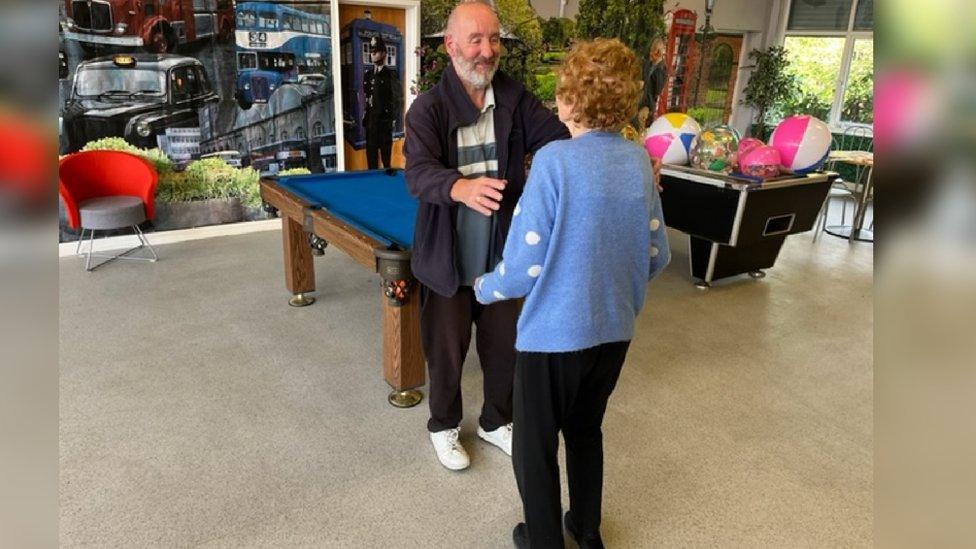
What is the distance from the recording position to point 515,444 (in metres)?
1.67

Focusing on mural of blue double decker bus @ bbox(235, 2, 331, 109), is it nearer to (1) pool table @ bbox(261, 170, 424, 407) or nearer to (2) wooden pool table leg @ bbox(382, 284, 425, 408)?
(1) pool table @ bbox(261, 170, 424, 407)

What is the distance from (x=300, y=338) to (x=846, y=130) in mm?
8170

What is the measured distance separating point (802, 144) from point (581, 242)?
333cm

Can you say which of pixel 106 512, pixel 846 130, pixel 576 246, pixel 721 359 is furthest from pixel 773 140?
pixel 846 130

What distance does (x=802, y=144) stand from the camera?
408 centimetres

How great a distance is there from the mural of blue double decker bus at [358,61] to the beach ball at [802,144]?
3385 mm

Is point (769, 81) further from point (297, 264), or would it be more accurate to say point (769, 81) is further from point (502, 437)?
point (502, 437)

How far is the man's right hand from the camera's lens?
1.66m

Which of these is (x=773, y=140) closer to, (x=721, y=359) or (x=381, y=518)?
(x=721, y=359)

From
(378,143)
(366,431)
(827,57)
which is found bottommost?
(366,431)

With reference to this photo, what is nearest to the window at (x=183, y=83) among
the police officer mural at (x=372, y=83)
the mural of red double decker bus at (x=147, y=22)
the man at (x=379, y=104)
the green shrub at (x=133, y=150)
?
the mural of red double decker bus at (x=147, y=22)

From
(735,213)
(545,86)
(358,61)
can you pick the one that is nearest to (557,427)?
(735,213)

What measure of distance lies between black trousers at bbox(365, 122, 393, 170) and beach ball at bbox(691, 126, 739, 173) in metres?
2.89

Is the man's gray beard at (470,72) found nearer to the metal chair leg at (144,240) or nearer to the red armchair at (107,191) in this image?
the red armchair at (107,191)
